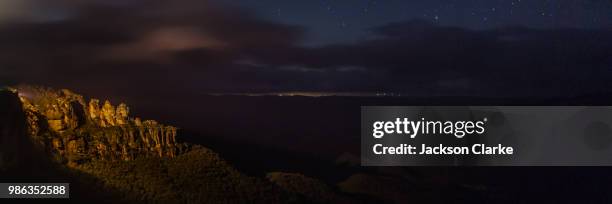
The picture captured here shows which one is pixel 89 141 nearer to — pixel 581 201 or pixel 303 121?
pixel 303 121

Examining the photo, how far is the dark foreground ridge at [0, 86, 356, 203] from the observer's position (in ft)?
65.1

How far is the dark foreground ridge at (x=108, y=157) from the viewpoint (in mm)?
19828

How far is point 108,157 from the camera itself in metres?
21.0

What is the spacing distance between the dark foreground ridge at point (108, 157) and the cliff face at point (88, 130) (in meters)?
0.03

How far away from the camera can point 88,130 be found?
21.9 metres

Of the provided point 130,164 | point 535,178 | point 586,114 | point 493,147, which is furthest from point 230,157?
point 535,178

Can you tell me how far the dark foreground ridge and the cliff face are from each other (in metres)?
0.03

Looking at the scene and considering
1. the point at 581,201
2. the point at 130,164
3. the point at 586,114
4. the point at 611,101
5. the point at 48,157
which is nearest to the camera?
the point at 48,157

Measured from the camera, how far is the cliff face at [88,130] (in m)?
20.5

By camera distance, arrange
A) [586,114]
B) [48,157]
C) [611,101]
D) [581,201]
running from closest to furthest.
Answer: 1. [48,157]
2. [586,114]
3. [581,201]
4. [611,101]

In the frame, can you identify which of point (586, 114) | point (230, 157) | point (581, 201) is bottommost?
point (581, 201)

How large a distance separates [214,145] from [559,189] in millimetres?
19199

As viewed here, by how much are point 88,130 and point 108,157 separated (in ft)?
5.45

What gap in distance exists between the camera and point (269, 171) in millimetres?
25984
